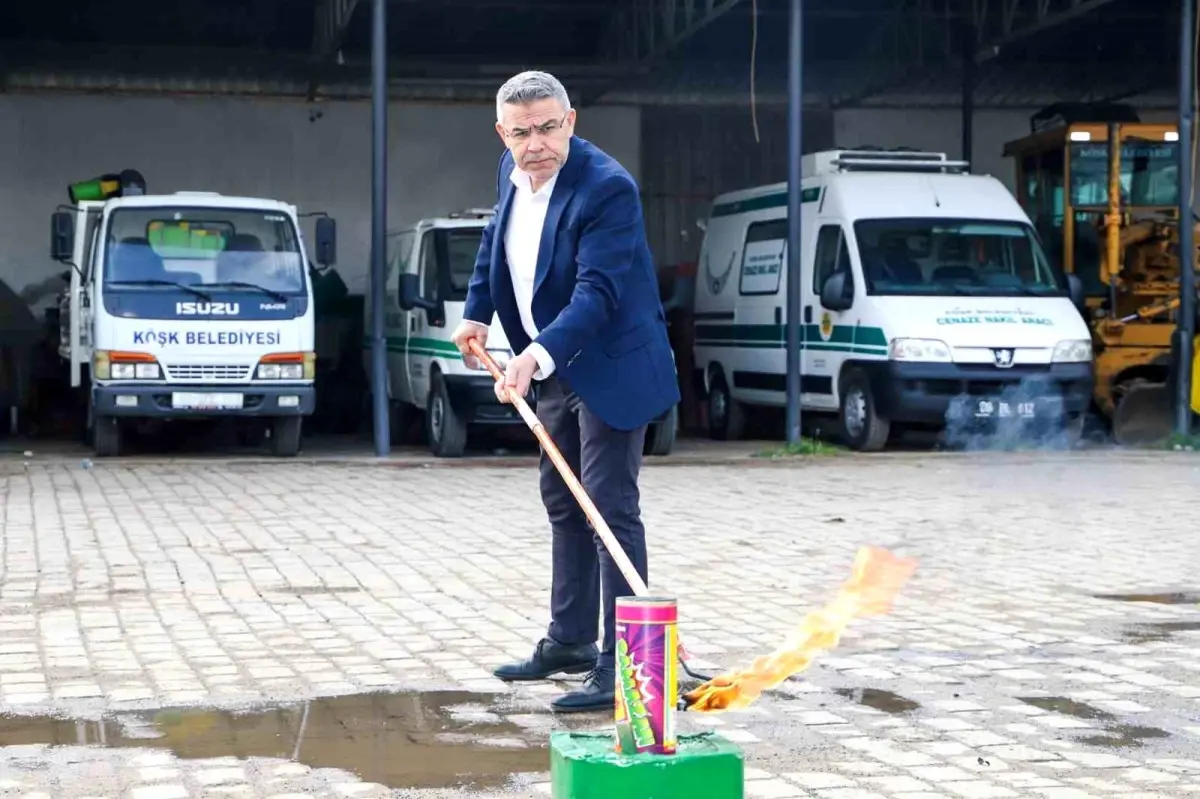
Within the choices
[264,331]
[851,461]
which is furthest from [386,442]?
[851,461]

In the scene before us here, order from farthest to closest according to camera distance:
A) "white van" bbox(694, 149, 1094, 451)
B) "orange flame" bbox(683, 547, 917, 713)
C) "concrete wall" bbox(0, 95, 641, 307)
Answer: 1. "concrete wall" bbox(0, 95, 641, 307)
2. "white van" bbox(694, 149, 1094, 451)
3. "orange flame" bbox(683, 547, 917, 713)

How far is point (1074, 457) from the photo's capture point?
16.7 meters

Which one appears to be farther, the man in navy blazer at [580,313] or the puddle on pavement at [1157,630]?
the puddle on pavement at [1157,630]

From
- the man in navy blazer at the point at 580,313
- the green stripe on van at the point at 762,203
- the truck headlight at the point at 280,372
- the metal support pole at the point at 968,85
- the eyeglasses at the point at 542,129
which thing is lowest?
the truck headlight at the point at 280,372

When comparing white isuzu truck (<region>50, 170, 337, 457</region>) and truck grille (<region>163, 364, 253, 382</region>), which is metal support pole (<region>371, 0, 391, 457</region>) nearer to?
white isuzu truck (<region>50, 170, 337, 457</region>)

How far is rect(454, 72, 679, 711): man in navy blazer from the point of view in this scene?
5719mm

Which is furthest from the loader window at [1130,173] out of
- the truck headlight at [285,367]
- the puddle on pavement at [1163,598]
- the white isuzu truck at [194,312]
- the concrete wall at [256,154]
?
the puddle on pavement at [1163,598]

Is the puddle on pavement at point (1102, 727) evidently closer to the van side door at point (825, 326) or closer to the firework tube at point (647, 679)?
the firework tube at point (647, 679)

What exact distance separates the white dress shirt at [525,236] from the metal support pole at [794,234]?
11.3 meters

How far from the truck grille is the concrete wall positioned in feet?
26.0

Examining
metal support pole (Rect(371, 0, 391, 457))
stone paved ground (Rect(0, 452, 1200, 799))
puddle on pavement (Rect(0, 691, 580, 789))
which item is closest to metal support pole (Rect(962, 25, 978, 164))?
metal support pole (Rect(371, 0, 391, 457))

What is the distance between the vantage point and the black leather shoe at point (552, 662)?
6.23 metres

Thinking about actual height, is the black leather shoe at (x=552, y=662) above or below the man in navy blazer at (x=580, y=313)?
below

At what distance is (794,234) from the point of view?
57.1 feet
